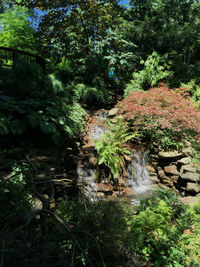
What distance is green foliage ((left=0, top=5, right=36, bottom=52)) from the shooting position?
27.3ft

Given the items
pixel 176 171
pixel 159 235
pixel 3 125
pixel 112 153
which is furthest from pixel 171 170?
pixel 3 125

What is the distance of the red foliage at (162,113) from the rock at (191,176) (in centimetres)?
155

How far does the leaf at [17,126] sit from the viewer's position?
3112 mm

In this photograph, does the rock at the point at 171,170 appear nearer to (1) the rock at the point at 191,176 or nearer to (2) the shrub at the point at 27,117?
(1) the rock at the point at 191,176

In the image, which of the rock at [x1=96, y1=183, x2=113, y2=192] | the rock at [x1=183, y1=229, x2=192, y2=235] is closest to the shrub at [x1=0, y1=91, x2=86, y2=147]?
the rock at [x1=96, y1=183, x2=113, y2=192]

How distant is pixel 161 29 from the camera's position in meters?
10.9

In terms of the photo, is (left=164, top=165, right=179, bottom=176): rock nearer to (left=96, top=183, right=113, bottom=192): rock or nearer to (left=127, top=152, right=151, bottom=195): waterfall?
(left=127, top=152, right=151, bottom=195): waterfall

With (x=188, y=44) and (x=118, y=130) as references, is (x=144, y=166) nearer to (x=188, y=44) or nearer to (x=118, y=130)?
(x=118, y=130)

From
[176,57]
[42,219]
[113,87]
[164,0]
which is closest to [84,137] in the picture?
[42,219]

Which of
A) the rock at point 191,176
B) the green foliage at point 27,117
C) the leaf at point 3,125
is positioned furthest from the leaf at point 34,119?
the rock at point 191,176

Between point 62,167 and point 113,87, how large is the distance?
7338mm

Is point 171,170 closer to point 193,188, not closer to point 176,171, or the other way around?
point 176,171

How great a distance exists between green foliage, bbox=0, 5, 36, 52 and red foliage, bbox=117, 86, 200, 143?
6230 mm

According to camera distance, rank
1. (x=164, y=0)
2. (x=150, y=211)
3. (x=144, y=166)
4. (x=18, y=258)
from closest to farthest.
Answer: (x=18, y=258)
(x=150, y=211)
(x=144, y=166)
(x=164, y=0)
